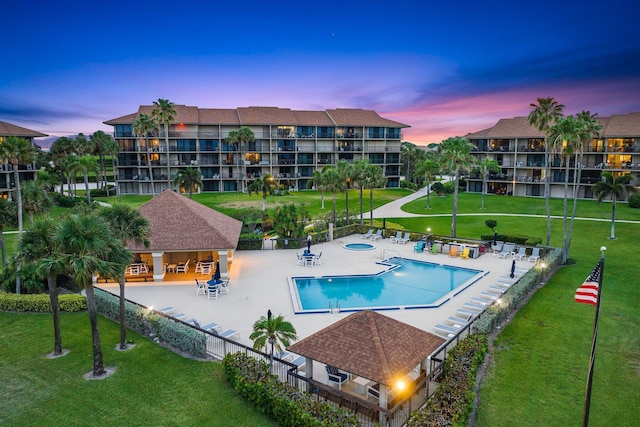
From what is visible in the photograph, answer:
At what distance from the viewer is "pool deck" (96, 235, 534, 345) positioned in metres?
19.4

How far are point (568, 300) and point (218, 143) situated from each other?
58.3 m

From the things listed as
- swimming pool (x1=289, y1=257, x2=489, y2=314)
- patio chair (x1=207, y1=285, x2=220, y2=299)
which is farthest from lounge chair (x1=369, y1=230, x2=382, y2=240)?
patio chair (x1=207, y1=285, x2=220, y2=299)

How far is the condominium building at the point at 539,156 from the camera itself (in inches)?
2279

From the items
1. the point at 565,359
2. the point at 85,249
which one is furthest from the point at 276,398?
the point at 565,359

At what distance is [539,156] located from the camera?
64.5m

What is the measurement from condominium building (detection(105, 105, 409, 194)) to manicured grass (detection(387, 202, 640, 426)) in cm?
4392

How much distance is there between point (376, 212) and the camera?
Answer: 5297cm

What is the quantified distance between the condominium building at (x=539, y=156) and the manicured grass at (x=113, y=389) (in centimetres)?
5367

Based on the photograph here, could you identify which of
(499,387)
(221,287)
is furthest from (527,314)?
(221,287)

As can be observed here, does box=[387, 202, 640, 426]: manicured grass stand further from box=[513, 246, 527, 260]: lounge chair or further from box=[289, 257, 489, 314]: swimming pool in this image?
box=[289, 257, 489, 314]: swimming pool

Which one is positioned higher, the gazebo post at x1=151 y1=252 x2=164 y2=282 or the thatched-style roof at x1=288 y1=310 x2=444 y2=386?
the thatched-style roof at x1=288 y1=310 x2=444 y2=386

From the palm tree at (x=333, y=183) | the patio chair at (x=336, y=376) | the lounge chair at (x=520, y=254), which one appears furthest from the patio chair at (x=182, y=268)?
the lounge chair at (x=520, y=254)

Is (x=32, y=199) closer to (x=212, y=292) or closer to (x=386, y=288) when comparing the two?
(x=212, y=292)

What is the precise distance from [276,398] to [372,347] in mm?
2996
